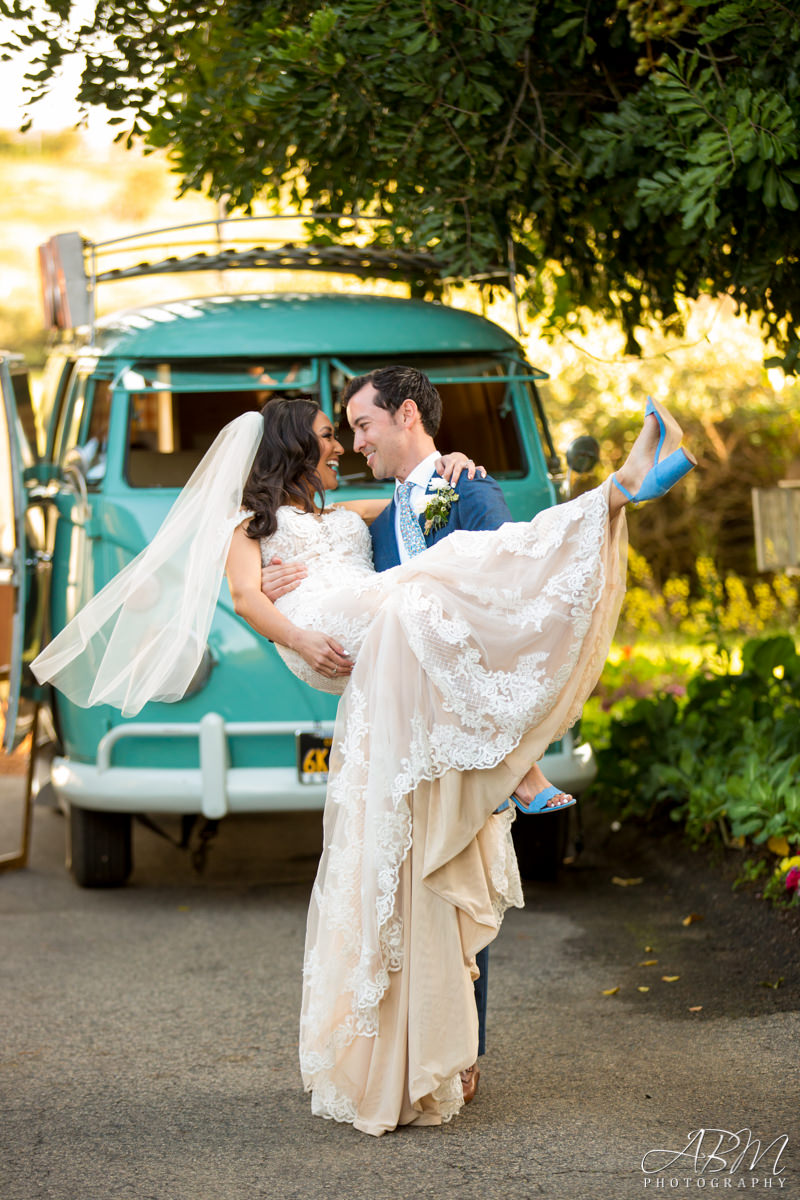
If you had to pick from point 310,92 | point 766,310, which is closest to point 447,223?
point 310,92

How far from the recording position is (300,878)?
6.69 metres

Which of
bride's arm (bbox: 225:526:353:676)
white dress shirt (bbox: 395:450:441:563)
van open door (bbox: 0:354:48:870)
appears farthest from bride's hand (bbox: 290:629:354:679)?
van open door (bbox: 0:354:48:870)

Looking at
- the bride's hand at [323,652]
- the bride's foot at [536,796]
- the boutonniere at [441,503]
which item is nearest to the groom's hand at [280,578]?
the bride's hand at [323,652]

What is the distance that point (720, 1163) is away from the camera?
3314 millimetres

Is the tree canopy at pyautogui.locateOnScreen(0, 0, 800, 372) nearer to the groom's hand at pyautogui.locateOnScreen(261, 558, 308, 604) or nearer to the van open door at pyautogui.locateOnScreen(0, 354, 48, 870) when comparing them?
the van open door at pyautogui.locateOnScreen(0, 354, 48, 870)

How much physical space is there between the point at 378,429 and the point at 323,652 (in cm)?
66

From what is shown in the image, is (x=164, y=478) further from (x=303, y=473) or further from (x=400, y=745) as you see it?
(x=400, y=745)

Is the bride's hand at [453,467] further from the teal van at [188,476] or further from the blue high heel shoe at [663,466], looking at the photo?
the teal van at [188,476]

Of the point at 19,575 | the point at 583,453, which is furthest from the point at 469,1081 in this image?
the point at 19,575

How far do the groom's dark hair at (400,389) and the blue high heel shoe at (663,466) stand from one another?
72cm

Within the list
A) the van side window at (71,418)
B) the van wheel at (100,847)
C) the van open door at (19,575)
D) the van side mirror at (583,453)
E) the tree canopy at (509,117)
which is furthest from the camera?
the van side window at (71,418)

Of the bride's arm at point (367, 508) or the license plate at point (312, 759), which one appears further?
the license plate at point (312, 759)

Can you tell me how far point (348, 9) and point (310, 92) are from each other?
54 cm

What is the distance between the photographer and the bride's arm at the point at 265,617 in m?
3.67
